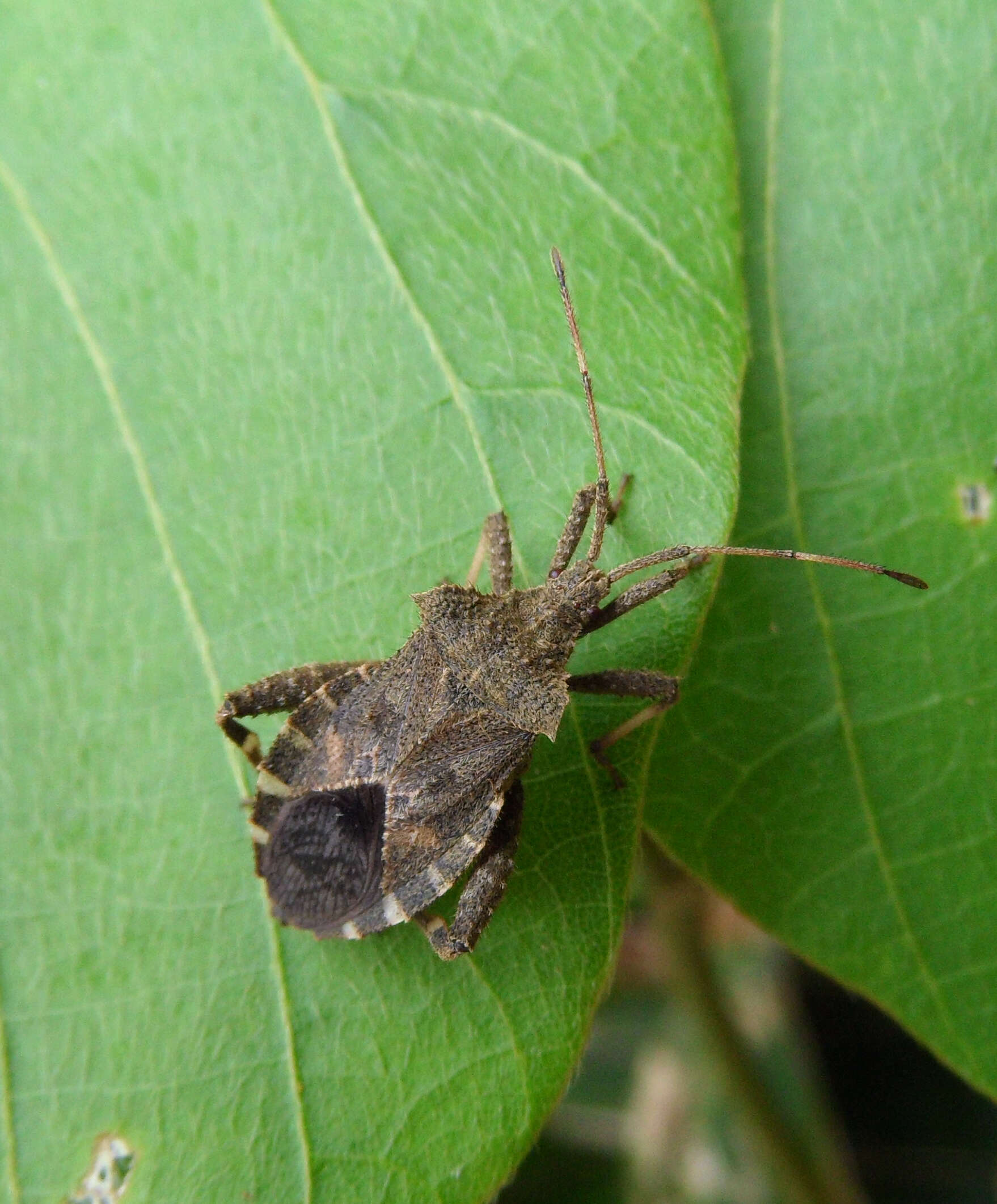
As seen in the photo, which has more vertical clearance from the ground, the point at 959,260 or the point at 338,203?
the point at 338,203

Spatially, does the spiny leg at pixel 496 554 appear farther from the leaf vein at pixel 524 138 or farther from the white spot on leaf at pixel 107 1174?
the white spot on leaf at pixel 107 1174

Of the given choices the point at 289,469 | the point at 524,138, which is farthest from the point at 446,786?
the point at 524,138

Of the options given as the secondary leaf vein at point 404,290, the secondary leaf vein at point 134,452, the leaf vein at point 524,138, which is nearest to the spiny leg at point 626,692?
the secondary leaf vein at point 404,290

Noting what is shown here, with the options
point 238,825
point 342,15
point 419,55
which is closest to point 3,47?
point 342,15

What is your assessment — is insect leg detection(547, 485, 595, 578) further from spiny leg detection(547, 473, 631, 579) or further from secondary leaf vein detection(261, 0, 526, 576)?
secondary leaf vein detection(261, 0, 526, 576)

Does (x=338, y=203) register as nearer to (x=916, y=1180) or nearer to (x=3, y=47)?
(x=3, y=47)

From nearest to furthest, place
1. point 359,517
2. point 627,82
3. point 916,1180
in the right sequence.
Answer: point 627,82, point 359,517, point 916,1180
